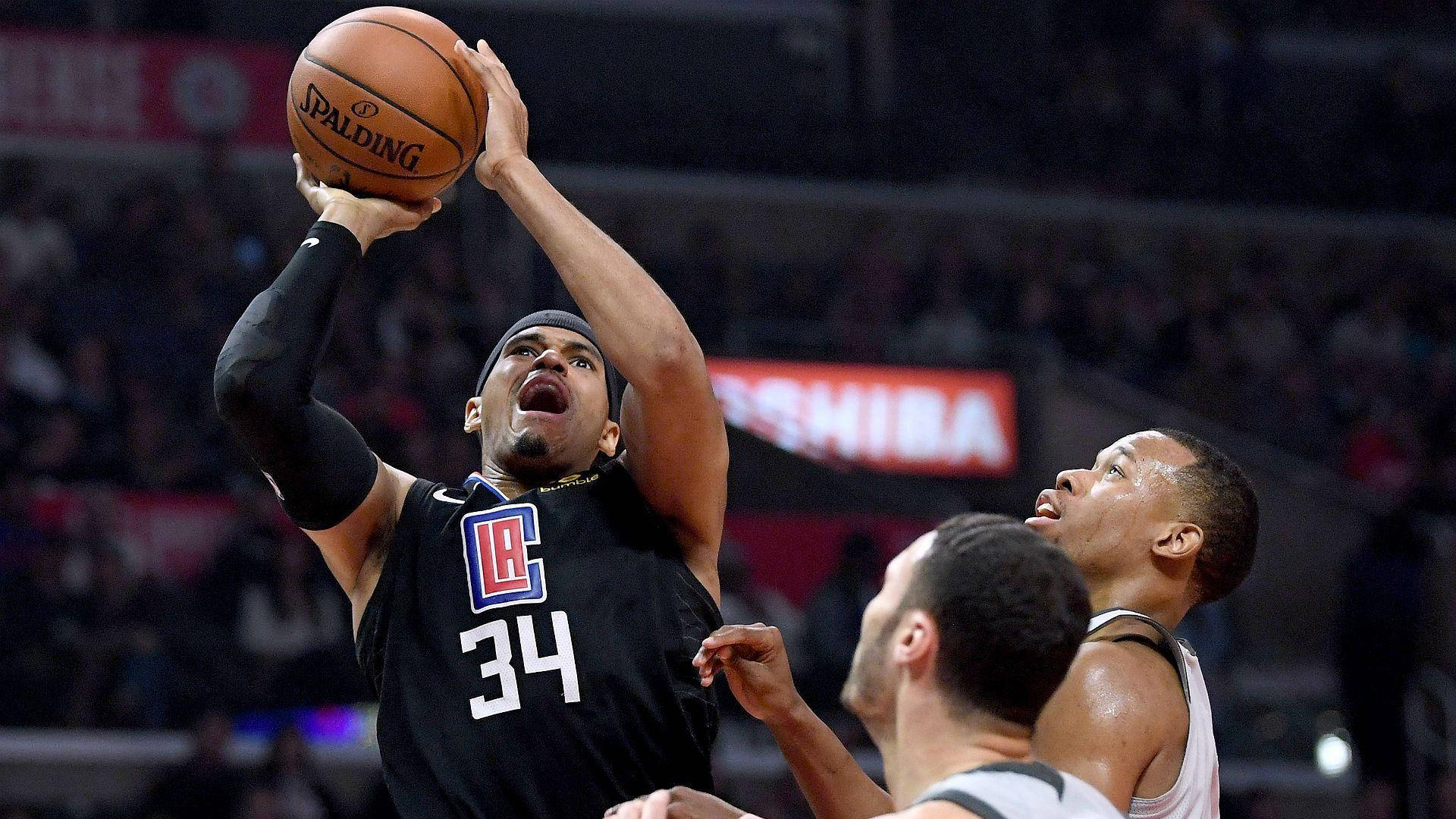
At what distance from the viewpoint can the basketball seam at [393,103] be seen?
11.5 feet

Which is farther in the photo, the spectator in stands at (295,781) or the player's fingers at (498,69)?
the spectator in stands at (295,781)

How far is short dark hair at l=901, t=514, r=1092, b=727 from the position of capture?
2551mm

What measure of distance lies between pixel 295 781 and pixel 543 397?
179 inches

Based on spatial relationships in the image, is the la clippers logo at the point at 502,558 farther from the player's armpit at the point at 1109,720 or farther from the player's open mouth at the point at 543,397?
the player's armpit at the point at 1109,720

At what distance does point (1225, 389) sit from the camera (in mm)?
12922

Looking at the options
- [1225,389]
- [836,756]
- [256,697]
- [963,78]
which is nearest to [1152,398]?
[1225,389]

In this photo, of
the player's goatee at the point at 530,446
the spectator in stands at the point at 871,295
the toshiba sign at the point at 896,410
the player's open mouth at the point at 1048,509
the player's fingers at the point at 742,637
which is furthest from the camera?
the spectator in stands at the point at 871,295

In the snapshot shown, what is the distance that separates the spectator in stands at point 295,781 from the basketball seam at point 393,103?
4.64 metres

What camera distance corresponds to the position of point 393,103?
3.52m

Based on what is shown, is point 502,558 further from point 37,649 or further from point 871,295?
point 871,295

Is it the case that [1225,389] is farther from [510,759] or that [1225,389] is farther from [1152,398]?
[510,759]

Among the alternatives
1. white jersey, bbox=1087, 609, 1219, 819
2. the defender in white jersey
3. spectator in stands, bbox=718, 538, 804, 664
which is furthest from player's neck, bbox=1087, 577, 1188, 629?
spectator in stands, bbox=718, 538, 804, 664

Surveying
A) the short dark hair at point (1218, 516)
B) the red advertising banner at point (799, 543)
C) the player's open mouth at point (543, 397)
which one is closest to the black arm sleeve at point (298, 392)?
the player's open mouth at point (543, 397)

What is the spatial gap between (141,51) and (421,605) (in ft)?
37.5
